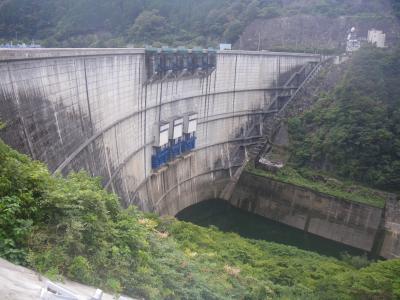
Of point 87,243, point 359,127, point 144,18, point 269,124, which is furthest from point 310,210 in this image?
point 144,18

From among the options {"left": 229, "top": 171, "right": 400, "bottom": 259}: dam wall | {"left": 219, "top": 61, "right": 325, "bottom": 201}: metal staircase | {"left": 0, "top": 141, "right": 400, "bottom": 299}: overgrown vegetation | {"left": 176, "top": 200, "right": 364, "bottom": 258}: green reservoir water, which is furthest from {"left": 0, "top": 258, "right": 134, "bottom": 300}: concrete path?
{"left": 219, "top": 61, "right": 325, "bottom": 201}: metal staircase

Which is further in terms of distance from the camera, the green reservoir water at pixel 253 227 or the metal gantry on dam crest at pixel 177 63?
the green reservoir water at pixel 253 227

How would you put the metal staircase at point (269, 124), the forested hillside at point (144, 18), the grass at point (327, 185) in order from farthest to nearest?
the forested hillside at point (144, 18) < the metal staircase at point (269, 124) < the grass at point (327, 185)

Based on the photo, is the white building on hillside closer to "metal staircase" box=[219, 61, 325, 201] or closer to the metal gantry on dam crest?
"metal staircase" box=[219, 61, 325, 201]

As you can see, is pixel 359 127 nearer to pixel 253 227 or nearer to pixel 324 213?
Result: pixel 324 213

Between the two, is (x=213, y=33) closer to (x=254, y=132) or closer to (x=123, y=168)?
(x=254, y=132)

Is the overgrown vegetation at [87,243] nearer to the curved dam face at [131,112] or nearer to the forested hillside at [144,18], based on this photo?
the curved dam face at [131,112]

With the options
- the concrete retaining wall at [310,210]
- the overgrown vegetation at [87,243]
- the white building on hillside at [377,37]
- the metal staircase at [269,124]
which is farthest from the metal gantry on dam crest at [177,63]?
the white building on hillside at [377,37]
